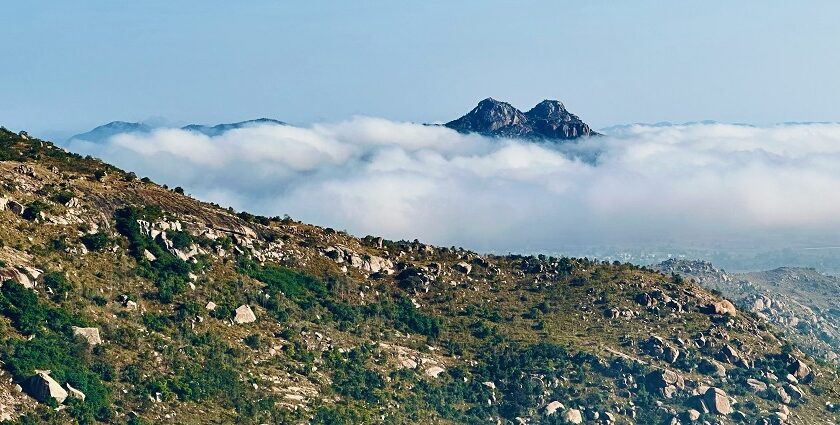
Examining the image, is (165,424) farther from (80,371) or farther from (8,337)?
(8,337)

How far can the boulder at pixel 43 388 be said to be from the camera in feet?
615

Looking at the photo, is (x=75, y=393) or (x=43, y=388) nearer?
(x=43, y=388)

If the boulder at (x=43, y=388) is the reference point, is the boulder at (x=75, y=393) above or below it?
below

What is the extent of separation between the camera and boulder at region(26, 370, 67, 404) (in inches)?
7377

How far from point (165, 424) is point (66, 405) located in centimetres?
1721

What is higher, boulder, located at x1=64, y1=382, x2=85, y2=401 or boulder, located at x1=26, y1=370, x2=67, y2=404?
boulder, located at x1=26, y1=370, x2=67, y2=404

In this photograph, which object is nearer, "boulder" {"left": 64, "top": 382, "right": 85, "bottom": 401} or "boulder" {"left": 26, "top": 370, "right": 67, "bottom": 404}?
"boulder" {"left": 26, "top": 370, "right": 67, "bottom": 404}

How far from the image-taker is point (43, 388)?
7382 inches

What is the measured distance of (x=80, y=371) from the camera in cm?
19912

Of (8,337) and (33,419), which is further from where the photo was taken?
(8,337)

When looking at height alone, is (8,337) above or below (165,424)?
above

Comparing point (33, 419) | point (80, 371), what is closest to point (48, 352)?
point (80, 371)

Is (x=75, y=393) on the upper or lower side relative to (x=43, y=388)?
lower

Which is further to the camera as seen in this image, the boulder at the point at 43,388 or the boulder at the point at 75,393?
the boulder at the point at 75,393
